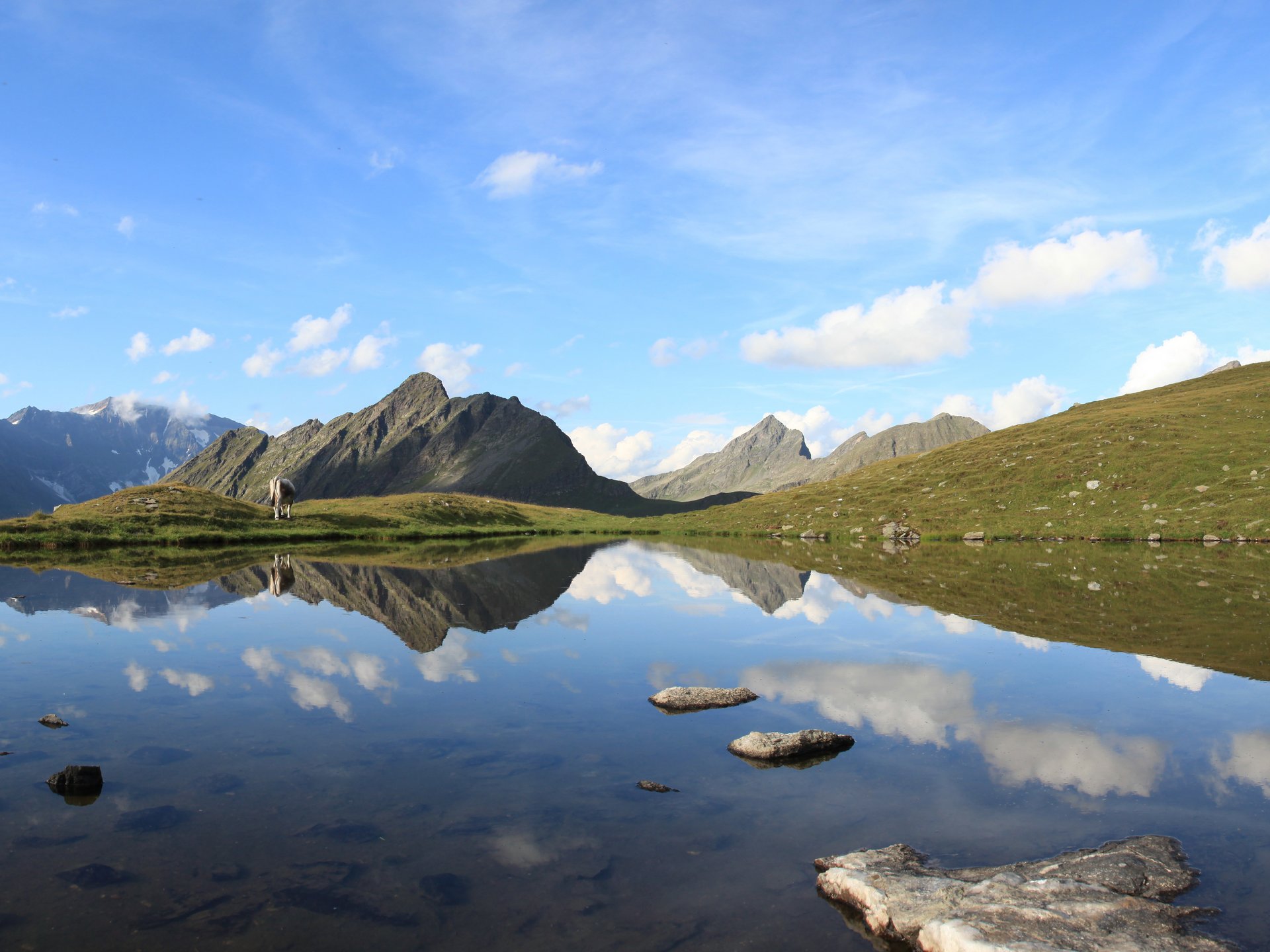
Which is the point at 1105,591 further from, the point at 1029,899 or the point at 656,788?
the point at 1029,899

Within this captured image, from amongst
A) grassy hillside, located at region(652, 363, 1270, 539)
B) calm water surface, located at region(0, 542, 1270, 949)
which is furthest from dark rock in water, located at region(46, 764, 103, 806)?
grassy hillside, located at region(652, 363, 1270, 539)

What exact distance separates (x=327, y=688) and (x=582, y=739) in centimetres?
875

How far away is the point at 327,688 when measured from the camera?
21.0 meters

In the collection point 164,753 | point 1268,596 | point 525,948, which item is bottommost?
point 1268,596

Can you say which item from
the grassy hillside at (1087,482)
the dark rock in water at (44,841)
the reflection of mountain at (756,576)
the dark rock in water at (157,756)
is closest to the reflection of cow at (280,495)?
the reflection of mountain at (756,576)

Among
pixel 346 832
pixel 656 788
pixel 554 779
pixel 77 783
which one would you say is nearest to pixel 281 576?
pixel 77 783

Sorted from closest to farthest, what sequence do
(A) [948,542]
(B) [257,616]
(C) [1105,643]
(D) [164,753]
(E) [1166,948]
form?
1. (E) [1166,948]
2. (D) [164,753]
3. (C) [1105,643]
4. (B) [257,616]
5. (A) [948,542]

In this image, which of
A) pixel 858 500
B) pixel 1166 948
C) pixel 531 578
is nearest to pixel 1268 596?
pixel 1166 948

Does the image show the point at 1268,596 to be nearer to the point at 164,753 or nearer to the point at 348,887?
the point at 348,887

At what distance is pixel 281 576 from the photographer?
49.6 m

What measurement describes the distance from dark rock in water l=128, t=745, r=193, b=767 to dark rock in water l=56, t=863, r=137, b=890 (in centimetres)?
465

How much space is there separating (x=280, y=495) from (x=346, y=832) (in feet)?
315

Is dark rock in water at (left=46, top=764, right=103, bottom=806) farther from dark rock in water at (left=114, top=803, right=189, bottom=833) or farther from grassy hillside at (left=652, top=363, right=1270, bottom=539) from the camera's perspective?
grassy hillside at (left=652, top=363, right=1270, bottom=539)

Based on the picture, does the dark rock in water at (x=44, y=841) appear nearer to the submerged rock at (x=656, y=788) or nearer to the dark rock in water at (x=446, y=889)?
the dark rock in water at (x=446, y=889)
